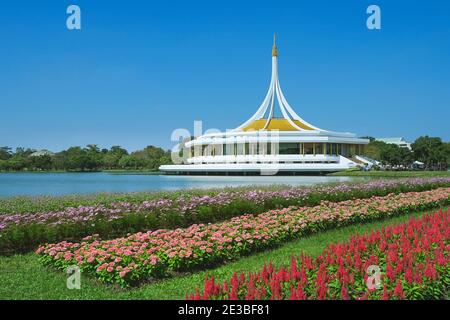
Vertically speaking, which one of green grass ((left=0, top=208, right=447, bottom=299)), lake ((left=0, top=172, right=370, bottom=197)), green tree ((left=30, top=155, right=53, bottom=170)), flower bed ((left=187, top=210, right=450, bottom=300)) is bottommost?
green grass ((left=0, top=208, right=447, bottom=299))

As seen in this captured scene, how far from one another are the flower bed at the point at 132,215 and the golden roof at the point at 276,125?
113ft

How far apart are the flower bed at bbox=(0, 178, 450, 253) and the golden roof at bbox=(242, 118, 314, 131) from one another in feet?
113

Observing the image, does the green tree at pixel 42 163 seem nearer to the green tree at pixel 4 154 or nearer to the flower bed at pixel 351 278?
the green tree at pixel 4 154

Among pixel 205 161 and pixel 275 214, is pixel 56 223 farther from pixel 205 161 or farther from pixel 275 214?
pixel 205 161

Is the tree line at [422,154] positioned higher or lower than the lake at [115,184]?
higher

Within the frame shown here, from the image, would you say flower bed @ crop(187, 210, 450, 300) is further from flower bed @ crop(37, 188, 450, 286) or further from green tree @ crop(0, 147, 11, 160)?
green tree @ crop(0, 147, 11, 160)

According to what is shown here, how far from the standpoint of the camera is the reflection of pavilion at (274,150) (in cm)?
4206

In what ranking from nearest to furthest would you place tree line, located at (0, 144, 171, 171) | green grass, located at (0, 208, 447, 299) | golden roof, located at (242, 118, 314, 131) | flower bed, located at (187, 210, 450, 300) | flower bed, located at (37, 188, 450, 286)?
1. flower bed, located at (187, 210, 450, 300)
2. green grass, located at (0, 208, 447, 299)
3. flower bed, located at (37, 188, 450, 286)
4. golden roof, located at (242, 118, 314, 131)
5. tree line, located at (0, 144, 171, 171)

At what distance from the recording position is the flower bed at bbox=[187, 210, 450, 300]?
14.7ft

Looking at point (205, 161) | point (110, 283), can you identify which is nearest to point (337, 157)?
point (205, 161)

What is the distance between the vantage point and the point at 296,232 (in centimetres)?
877

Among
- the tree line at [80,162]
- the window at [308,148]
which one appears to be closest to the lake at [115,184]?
the window at [308,148]

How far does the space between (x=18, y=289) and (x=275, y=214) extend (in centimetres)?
545

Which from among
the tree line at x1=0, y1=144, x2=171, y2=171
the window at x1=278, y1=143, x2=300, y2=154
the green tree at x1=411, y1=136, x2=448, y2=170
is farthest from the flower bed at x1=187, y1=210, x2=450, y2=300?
the tree line at x1=0, y1=144, x2=171, y2=171
